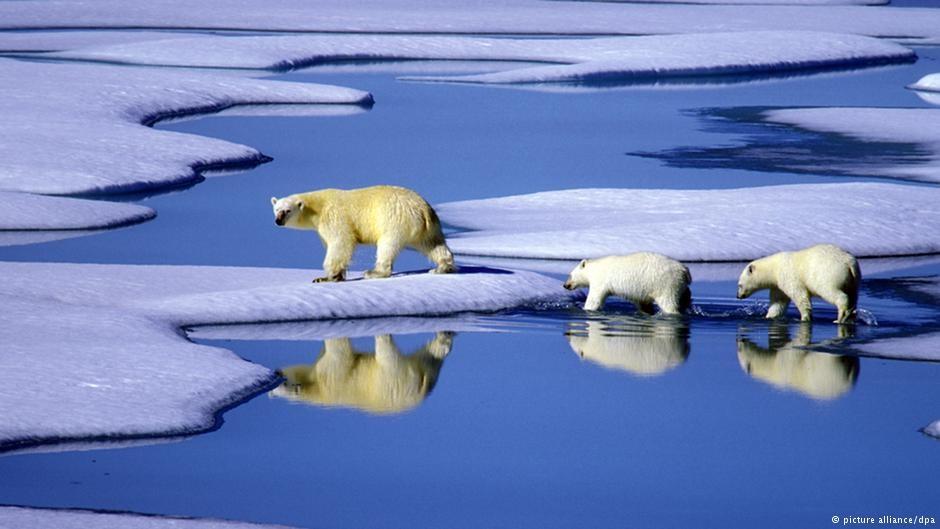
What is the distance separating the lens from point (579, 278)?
8.03 meters

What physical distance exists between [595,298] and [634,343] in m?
0.62

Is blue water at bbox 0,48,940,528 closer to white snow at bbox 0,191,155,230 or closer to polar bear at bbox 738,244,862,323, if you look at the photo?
polar bear at bbox 738,244,862,323

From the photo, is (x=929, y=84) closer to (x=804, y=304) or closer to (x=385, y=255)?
(x=804, y=304)

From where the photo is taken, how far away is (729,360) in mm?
7102

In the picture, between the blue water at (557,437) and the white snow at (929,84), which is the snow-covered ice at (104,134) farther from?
the white snow at (929,84)

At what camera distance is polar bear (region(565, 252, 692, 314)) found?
7.70 metres

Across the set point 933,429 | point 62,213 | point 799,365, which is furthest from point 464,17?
point 933,429

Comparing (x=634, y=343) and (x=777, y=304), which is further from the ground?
(x=777, y=304)

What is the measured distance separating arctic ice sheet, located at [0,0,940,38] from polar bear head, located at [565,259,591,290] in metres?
18.1

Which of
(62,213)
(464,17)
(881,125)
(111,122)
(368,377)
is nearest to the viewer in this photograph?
(368,377)

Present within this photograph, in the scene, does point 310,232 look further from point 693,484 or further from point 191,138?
point 693,484

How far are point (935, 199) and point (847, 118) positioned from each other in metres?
5.79

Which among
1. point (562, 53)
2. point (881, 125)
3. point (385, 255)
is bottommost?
point (385, 255)

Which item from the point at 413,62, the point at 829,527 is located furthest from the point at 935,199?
the point at 413,62
